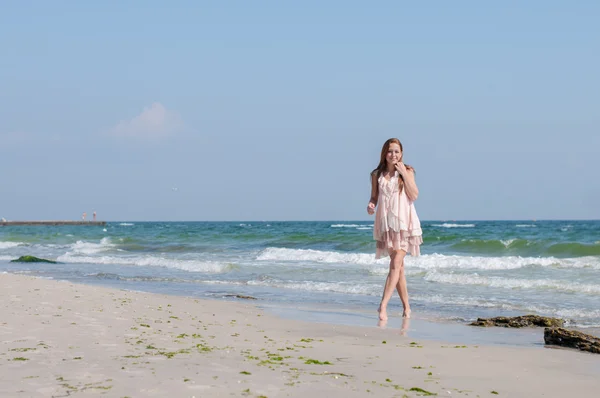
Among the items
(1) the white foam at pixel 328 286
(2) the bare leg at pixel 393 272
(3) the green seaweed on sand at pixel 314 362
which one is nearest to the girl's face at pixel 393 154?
(2) the bare leg at pixel 393 272

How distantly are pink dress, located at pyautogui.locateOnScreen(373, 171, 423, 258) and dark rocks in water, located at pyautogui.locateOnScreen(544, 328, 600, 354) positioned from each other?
5.61 feet

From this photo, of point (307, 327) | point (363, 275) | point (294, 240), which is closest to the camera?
point (307, 327)

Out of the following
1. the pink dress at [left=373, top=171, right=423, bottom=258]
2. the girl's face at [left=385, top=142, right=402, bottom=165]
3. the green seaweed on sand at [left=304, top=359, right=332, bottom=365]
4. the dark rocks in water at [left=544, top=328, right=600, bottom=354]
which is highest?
the girl's face at [left=385, top=142, right=402, bottom=165]

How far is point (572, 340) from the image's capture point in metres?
6.27

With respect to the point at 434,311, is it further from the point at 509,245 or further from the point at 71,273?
the point at 509,245

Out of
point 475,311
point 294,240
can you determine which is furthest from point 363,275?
point 294,240

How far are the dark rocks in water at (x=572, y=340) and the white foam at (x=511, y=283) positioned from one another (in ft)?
20.4

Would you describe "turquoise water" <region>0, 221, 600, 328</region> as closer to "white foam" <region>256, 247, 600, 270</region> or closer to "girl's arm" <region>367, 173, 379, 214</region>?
"white foam" <region>256, 247, 600, 270</region>

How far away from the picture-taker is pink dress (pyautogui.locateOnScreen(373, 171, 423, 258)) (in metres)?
7.77

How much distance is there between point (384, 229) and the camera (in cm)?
786

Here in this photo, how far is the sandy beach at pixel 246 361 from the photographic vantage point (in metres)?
3.99

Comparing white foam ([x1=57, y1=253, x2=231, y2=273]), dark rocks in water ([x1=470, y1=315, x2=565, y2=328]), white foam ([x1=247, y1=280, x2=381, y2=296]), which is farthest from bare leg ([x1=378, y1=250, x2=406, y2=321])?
white foam ([x1=57, y1=253, x2=231, y2=273])

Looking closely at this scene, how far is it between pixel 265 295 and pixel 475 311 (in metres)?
3.73

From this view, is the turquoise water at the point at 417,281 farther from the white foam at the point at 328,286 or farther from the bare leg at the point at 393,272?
the bare leg at the point at 393,272
